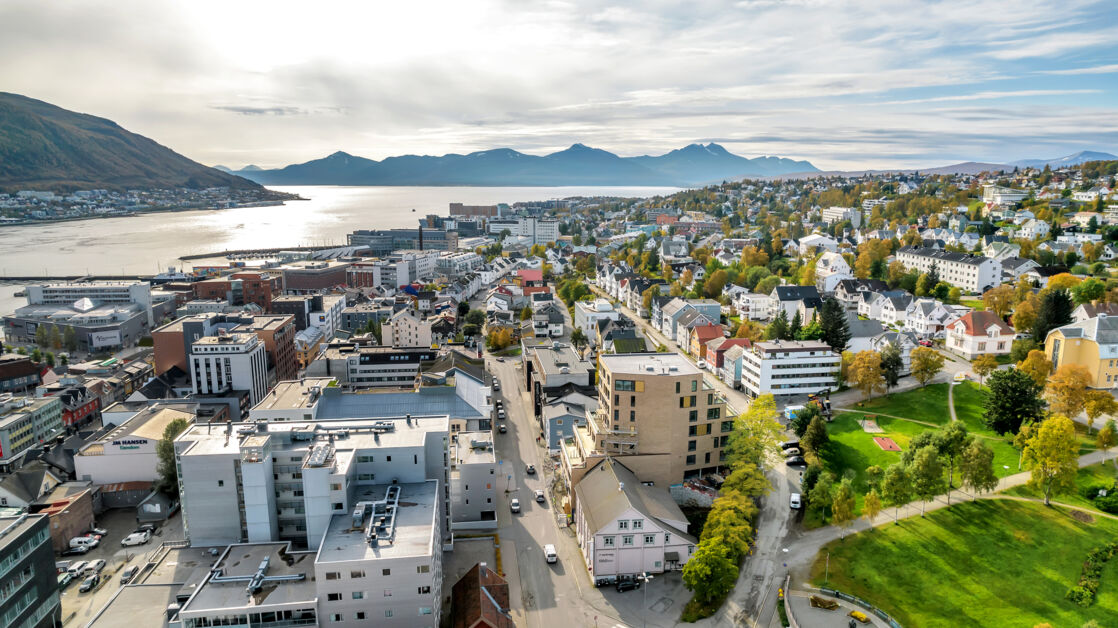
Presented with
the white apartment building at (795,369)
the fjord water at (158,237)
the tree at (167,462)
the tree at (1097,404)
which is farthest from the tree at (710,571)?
the fjord water at (158,237)

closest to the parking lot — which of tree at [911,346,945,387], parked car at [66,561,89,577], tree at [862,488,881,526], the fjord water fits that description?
parked car at [66,561,89,577]

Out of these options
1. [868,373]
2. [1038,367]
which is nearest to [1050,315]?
[1038,367]

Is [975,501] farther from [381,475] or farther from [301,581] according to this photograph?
[301,581]

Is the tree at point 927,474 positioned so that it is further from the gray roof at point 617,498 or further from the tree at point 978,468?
the gray roof at point 617,498

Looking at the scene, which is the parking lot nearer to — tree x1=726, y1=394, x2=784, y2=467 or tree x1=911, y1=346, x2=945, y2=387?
tree x1=726, y1=394, x2=784, y2=467

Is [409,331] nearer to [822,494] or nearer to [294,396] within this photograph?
[294,396]

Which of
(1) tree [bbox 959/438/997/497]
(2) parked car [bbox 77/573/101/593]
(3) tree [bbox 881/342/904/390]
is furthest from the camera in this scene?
(3) tree [bbox 881/342/904/390]
